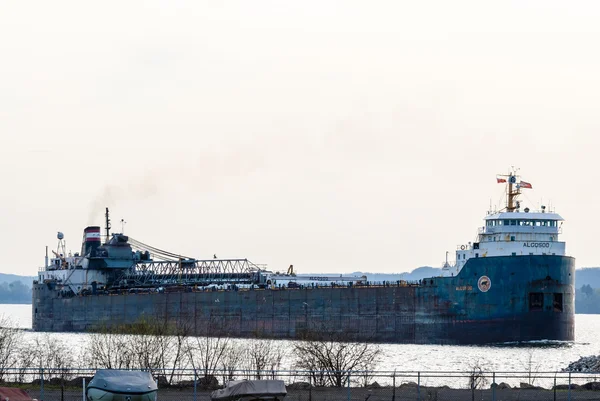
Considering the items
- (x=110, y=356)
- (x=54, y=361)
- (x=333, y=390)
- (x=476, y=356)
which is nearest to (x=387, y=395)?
(x=333, y=390)

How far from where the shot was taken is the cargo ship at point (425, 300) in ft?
292

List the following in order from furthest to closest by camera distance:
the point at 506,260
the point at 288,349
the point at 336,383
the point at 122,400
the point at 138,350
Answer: the point at 506,260 < the point at 288,349 < the point at 138,350 < the point at 336,383 < the point at 122,400

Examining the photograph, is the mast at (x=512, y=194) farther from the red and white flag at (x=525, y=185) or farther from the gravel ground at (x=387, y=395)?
the gravel ground at (x=387, y=395)

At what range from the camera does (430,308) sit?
93.0 m

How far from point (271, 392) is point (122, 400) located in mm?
4343

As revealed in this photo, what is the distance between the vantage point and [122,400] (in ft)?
103

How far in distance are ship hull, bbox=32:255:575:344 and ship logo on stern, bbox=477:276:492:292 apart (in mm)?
83

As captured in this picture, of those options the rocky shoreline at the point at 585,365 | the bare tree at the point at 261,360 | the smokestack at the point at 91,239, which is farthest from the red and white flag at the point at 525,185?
the smokestack at the point at 91,239

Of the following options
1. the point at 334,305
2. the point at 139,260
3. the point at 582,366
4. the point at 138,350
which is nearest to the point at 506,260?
the point at 334,305

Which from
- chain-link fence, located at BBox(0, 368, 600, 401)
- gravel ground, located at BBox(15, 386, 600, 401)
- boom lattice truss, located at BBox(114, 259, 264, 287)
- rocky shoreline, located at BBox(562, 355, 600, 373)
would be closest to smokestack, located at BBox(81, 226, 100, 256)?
boom lattice truss, located at BBox(114, 259, 264, 287)

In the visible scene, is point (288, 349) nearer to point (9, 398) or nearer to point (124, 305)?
point (124, 305)

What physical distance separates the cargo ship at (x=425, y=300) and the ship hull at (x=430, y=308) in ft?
0.28

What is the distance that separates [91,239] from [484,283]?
5617 cm

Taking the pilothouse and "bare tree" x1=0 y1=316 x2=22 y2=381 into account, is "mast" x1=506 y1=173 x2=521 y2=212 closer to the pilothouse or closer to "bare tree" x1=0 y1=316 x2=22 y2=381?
the pilothouse
